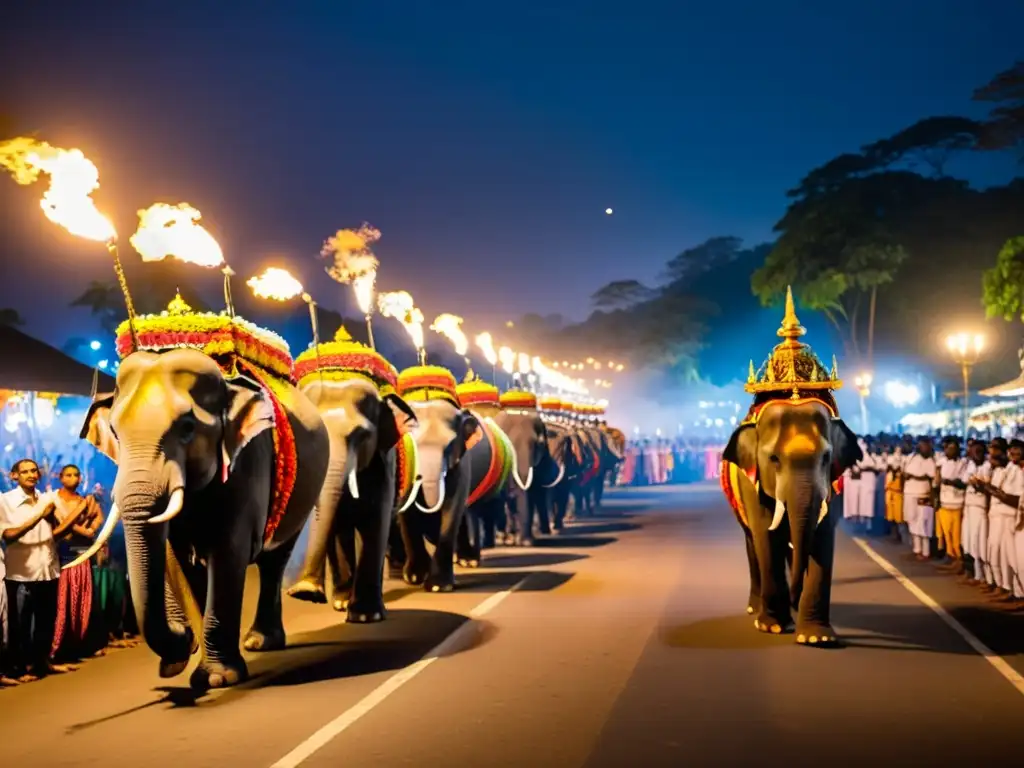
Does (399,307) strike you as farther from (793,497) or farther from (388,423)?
(793,497)

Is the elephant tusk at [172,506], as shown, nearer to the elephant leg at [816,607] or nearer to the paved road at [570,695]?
the paved road at [570,695]

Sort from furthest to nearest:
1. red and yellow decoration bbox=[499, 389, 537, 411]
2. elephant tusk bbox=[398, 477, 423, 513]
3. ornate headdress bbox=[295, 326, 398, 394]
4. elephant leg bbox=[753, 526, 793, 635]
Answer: red and yellow decoration bbox=[499, 389, 537, 411] → elephant tusk bbox=[398, 477, 423, 513] → ornate headdress bbox=[295, 326, 398, 394] → elephant leg bbox=[753, 526, 793, 635]

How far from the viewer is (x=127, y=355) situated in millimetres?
9664

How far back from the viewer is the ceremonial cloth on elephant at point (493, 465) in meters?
20.2

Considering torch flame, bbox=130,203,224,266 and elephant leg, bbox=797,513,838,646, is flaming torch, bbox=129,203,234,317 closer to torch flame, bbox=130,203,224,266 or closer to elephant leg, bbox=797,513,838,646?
torch flame, bbox=130,203,224,266

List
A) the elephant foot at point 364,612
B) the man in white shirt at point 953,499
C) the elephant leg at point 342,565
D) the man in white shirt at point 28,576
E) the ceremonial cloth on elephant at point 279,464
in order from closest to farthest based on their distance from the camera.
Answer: the man in white shirt at point 28,576, the ceremonial cloth on elephant at point 279,464, the elephant foot at point 364,612, the elephant leg at point 342,565, the man in white shirt at point 953,499

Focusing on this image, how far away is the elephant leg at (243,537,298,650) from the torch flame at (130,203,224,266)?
2451 mm

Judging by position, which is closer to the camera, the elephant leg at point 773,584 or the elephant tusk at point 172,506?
the elephant tusk at point 172,506

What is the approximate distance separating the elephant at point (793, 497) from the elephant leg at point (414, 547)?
5.32 m

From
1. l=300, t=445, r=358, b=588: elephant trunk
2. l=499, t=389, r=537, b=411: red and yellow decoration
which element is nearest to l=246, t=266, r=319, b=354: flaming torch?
l=300, t=445, r=358, b=588: elephant trunk

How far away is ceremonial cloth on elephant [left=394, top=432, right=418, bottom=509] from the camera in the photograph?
15.3 meters

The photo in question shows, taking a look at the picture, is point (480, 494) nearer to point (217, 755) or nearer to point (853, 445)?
point (853, 445)

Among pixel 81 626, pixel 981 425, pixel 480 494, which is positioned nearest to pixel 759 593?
pixel 81 626

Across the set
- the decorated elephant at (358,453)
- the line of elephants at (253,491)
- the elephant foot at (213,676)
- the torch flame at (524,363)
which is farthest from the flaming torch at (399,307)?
the torch flame at (524,363)
